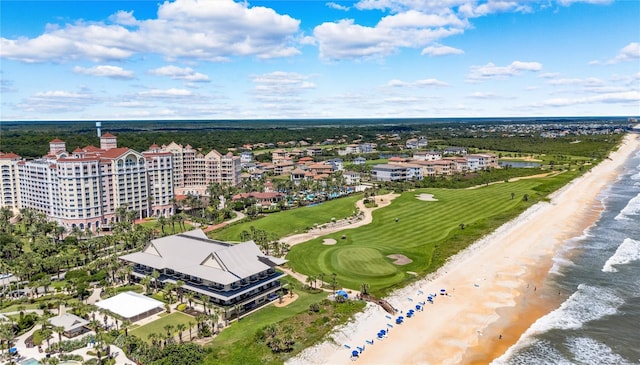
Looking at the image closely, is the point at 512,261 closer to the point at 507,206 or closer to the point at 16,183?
the point at 507,206

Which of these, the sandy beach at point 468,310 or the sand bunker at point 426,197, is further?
the sand bunker at point 426,197

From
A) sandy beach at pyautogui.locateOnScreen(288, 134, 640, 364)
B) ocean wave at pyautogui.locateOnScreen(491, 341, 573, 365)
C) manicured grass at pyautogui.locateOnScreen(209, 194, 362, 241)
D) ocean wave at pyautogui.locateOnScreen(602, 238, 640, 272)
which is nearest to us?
ocean wave at pyautogui.locateOnScreen(491, 341, 573, 365)

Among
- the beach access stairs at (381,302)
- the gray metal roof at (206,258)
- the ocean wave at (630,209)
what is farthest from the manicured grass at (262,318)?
the ocean wave at (630,209)

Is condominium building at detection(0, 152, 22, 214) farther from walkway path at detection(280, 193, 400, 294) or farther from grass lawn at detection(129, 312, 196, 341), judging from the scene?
grass lawn at detection(129, 312, 196, 341)

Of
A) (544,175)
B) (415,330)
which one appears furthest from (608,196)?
(415,330)

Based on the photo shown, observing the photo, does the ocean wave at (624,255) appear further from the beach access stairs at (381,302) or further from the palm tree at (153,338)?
the palm tree at (153,338)

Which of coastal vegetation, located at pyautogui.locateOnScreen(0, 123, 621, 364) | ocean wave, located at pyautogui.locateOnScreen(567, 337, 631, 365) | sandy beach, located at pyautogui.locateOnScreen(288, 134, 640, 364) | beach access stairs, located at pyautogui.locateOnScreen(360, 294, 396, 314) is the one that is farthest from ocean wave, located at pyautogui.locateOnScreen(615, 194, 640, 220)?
beach access stairs, located at pyautogui.locateOnScreen(360, 294, 396, 314)
